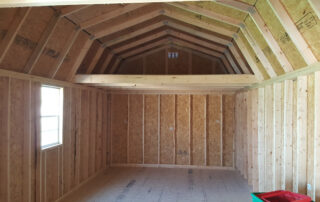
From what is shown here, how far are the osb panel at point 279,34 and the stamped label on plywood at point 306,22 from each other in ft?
1.22

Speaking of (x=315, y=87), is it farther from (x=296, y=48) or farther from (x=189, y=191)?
(x=189, y=191)

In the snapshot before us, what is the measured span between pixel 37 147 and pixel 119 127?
150 inches

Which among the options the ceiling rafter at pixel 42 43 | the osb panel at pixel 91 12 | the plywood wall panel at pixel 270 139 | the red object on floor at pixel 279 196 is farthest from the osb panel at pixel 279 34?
the ceiling rafter at pixel 42 43

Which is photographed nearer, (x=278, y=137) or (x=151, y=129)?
(x=278, y=137)

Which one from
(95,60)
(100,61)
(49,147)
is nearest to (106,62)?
(100,61)

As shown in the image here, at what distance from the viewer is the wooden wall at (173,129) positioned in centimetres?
753

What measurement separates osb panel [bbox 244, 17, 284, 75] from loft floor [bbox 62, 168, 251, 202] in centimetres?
272

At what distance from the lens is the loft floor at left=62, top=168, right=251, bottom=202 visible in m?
4.92

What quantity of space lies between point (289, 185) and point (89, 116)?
4644 millimetres

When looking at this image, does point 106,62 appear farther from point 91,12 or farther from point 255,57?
point 255,57

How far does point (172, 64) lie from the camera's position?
7336 mm

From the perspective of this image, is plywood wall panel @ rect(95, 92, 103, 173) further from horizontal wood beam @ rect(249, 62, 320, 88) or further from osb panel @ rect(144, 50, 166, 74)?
horizontal wood beam @ rect(249, 62, 320, 88)

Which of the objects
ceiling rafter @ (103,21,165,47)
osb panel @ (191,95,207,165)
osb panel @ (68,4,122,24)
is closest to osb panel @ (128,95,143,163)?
osb panel @ (191,95,207,165)

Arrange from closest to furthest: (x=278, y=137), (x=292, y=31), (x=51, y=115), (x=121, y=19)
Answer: (x=292, y=31)
(x=278, y=137)
(x=121, y=19)
(x=51, y=115)
